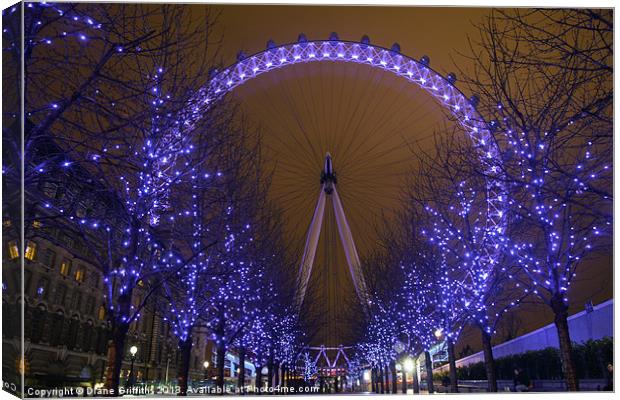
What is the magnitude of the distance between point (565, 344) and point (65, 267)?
37.8m

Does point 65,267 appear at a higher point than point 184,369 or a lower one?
higher

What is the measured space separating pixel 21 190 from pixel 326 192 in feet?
94.6

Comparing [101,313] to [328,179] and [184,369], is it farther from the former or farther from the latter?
[184,369]

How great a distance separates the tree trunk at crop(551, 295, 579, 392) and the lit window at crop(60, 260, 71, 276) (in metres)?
36.9

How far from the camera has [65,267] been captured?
42.7 m

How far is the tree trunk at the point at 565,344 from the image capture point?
14.4m

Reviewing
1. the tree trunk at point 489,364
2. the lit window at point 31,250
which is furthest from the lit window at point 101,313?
the tree trunk at point 489,364

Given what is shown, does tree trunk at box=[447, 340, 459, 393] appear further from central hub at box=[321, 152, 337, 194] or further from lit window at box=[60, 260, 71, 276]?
lit window at box=[60, 260, 71, 276]

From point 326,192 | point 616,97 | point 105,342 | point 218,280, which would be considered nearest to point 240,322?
point 218,280

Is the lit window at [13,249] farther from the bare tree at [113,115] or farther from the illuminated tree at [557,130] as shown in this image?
the illuminated tree at [557,130]

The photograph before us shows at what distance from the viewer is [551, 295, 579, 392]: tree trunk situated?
1438 cm

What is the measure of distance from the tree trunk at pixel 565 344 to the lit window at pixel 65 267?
36.9 meters

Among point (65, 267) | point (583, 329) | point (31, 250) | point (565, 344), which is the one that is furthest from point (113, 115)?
point (65, 267)

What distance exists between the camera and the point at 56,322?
41.1 meters
